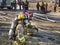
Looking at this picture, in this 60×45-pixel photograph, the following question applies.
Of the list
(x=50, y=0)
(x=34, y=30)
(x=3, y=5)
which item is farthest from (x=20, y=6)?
(x=34, y=30)

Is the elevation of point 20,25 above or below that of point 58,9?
above

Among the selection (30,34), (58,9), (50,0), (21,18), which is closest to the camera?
(21,18)

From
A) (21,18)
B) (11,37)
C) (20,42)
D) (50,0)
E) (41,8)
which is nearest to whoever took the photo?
(20,42)

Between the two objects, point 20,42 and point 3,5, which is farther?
point 3,5

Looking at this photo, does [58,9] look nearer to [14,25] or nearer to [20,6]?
[20,6]

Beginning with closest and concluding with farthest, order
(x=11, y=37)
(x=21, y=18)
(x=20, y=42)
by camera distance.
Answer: (x=20, y=42) < (x=21, y=18) < (x=11, y=37)

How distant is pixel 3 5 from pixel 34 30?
20511mm

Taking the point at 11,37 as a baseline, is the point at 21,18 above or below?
above

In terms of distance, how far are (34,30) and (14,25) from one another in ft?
11.9

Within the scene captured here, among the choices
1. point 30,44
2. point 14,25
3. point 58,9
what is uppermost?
point 14,25

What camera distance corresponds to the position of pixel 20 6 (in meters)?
32.3

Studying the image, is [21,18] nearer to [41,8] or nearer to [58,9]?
[41,8]

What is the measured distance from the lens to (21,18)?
8766mm

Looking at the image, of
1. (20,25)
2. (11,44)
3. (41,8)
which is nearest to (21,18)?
(20,25)
